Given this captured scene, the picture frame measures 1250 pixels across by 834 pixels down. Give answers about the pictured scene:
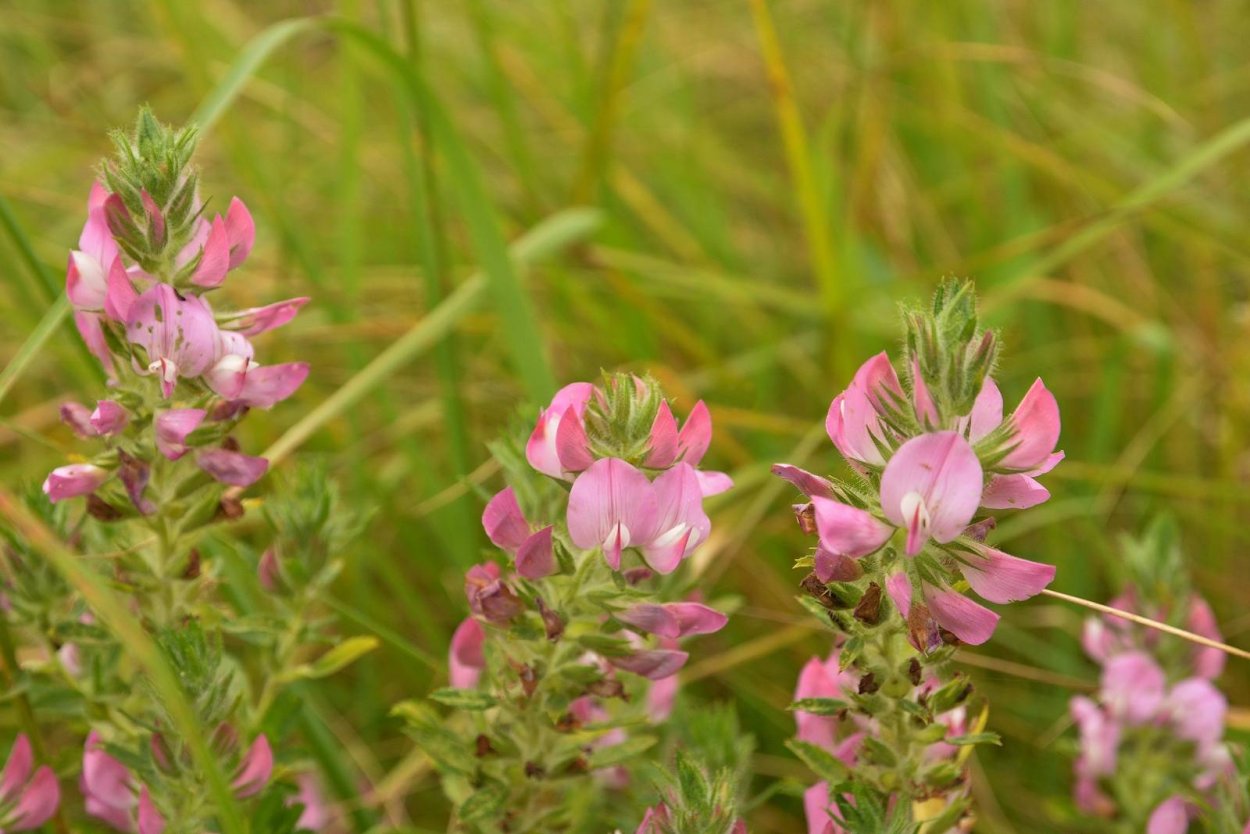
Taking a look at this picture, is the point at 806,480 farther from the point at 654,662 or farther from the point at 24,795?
the point at 24,795

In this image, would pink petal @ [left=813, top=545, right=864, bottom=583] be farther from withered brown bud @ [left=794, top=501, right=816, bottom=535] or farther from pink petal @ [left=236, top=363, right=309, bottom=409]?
pink petal @ [left=236, top=363, right=309, bottom=409]

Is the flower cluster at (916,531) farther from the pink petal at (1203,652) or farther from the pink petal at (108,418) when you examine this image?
the pink petal at (1203,652)

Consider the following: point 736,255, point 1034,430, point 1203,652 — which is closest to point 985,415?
point 1034,430

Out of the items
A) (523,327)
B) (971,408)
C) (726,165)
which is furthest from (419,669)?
(726,165)

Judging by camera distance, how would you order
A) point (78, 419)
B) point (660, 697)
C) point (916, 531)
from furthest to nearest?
Result: point (660, 697) < point (78, 419) < point (916, 531)

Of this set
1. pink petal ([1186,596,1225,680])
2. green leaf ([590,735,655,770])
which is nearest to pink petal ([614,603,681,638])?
green leaf ([590,735,655,770])

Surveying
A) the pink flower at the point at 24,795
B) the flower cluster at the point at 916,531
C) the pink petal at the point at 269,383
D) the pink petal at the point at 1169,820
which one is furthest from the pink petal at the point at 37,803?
the pink petal at the point at 1169,820
